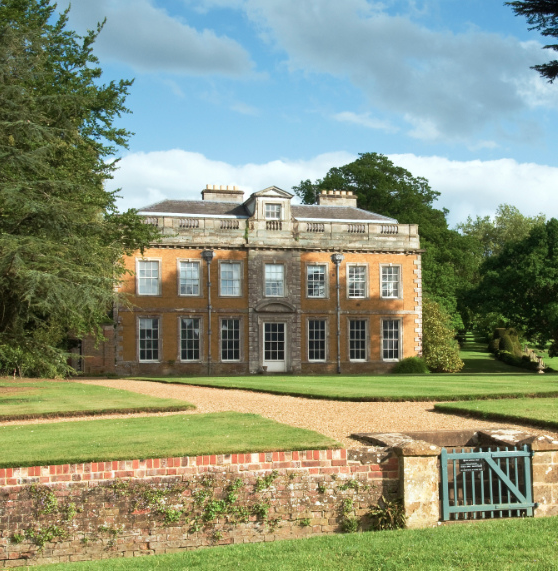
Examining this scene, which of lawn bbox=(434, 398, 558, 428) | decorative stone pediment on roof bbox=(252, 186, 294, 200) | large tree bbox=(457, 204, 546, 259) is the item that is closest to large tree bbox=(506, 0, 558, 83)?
lawn bbox=(434, 398, 558, 428)

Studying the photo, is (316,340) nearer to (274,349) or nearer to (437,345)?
(274,349)

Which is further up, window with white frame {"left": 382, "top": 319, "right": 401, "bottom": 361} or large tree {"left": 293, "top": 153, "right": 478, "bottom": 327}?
large tree {"left": 293, "top": 153, "right": 478, "bottom": 327}

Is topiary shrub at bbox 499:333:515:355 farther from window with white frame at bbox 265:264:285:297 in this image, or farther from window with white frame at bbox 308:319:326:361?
window with white frame at bbox 265:264:285:297

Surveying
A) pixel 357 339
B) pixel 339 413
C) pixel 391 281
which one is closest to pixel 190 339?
pixel 357 339

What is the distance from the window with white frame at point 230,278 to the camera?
36.9 metres

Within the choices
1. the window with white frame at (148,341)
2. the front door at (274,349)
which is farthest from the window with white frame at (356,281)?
the window with white frame at (148,341)

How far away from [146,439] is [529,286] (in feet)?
97.4

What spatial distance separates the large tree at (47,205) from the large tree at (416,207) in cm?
2502

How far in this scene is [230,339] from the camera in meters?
36.9

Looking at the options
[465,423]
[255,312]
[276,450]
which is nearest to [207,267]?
[255,312]

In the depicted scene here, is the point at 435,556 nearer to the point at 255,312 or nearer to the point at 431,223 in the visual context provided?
the point at 255,312

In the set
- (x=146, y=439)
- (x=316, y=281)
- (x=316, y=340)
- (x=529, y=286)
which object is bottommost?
(x=146, y=439)

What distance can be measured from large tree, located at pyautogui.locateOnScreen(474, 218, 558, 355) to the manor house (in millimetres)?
3741

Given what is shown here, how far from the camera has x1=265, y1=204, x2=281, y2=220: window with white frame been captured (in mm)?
37344
